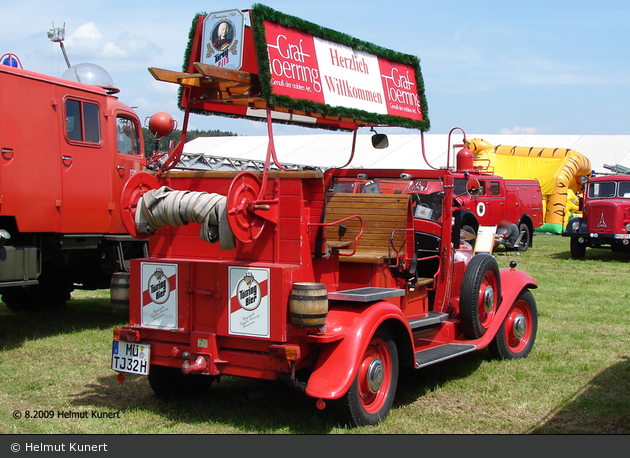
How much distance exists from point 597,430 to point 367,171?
313cm

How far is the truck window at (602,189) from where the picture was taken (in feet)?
57.8

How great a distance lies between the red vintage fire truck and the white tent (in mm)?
23412

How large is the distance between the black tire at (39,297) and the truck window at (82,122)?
7.66 feet

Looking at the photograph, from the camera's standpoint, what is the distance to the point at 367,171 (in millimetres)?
6520

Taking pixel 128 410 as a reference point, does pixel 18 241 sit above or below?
above

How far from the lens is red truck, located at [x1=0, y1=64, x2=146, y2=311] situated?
23.1ft

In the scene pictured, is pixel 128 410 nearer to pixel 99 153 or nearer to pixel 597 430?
pixel 597 430

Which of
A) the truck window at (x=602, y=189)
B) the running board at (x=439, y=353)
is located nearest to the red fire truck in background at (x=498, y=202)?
the truck window at (x=602, y=189)

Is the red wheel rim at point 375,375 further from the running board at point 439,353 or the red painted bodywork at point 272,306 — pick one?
the running board at point 439,353

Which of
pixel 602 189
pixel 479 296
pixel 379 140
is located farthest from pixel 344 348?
pixel 602 189

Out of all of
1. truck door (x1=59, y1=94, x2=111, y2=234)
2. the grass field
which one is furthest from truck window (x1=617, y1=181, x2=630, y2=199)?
truck door (x1=59, y1=94, x2=111, y2=234)

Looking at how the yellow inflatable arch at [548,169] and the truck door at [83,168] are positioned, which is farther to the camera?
the yellow inflatable arch at [548,169]

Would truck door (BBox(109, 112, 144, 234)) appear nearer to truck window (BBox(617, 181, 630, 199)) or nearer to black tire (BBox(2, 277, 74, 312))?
black tire (BBox(2, 277, 74, 312))
